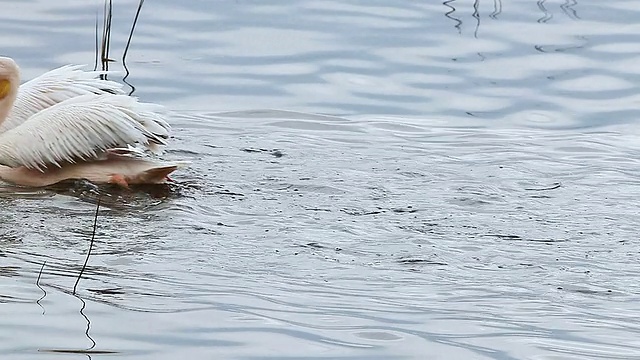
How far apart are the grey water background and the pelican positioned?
143 millimetres

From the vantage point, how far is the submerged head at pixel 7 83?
6.85 metres

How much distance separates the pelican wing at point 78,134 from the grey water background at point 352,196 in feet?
0.63

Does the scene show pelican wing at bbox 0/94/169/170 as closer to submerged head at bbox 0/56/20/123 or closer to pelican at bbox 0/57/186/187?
pelican at bbox 0/57/186/187

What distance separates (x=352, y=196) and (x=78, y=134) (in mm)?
1340

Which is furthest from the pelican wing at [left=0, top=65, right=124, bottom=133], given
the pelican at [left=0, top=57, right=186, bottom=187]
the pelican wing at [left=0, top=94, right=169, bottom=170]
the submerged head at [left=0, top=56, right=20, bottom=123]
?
the pelican wing at [left=0, top=94, right=169, bottom=170]

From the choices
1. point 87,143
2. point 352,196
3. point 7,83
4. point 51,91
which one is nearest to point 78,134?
point 87,143

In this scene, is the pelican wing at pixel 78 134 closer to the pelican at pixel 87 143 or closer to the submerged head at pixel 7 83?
the pelican at pixel 87 143

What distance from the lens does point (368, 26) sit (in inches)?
400

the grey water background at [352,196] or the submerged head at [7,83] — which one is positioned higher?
the submerged head at [7,83]

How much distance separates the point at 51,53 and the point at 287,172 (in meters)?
3.06

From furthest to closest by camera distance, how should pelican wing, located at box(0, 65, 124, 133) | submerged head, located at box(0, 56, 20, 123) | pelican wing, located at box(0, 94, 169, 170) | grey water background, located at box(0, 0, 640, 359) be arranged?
1. pelican wing, located at box(0, 65, 124, 133)
2. submerged head, located at box(0, 56, 20, 123)
3. pelican wing, located at box(0, 94, 169, 170)
4. grey water background, located at box(0, 0, 640, 359)

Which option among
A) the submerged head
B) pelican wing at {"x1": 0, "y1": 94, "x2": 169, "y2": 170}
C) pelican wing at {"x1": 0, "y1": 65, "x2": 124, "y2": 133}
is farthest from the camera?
pelican wing at {"x1": 0, "y1": 65, "x2": 124, "y2": 133}

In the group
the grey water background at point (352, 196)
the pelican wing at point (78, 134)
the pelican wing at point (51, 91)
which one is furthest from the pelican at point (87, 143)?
the pelican wing at point (51, 91)

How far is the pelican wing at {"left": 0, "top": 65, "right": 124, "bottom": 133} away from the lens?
711 centimetres
